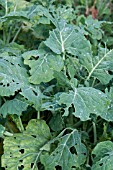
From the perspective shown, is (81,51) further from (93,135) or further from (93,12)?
(93,12)

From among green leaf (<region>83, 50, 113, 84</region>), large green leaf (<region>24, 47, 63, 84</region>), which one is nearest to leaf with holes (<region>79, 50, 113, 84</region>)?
green leaf (<region>83, 50, 113, 84</region>)

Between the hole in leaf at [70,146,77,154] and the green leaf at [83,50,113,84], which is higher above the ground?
the green leaf at [83,50,113,84]

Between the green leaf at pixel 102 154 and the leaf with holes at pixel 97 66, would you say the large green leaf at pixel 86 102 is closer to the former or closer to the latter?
the green leaf at pixel 102 154

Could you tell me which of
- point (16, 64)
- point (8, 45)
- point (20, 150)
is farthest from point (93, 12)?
point (20, 150)

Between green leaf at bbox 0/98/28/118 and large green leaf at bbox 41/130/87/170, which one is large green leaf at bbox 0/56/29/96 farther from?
large green leaf at bbox 41/130/87/170

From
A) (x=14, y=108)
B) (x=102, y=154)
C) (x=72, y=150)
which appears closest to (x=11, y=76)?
(x=14, y=108)

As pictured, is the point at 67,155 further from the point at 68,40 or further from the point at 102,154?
the point at 68,40
